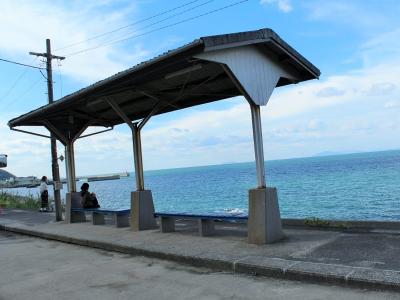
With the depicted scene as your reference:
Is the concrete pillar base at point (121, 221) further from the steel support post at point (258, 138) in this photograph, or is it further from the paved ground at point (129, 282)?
the steel support post at point (258, 138)

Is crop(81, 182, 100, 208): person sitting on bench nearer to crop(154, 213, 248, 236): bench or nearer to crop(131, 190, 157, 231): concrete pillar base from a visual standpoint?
crop(131, 190, 157, 231): concrete pillar base

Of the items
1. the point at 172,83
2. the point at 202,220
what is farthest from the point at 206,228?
the point at 172,83

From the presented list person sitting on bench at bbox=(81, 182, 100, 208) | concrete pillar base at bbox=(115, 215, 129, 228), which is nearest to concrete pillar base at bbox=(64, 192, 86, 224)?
person sitting on bench at bbox=(81, 182, 100, 208)

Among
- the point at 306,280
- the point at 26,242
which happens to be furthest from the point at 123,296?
the point at 26,242

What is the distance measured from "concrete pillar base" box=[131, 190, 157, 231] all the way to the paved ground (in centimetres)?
196

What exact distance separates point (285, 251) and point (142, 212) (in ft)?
16.6

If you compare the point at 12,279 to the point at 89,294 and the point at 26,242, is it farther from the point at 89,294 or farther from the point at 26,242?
the point at 26,242

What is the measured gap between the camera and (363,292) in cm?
560

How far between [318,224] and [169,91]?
450 centimetres

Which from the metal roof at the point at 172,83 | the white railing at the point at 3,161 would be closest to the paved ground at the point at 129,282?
the metal roof at the point at 172,83

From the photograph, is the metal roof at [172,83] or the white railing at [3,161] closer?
the metal roof at [172,83]

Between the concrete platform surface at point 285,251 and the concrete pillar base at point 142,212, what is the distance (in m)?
0.35

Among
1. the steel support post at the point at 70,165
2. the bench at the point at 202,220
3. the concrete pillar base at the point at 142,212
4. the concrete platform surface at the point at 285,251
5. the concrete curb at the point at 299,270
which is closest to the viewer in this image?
the concrete curb at the point at 299,270

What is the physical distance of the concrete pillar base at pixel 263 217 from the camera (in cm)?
868
